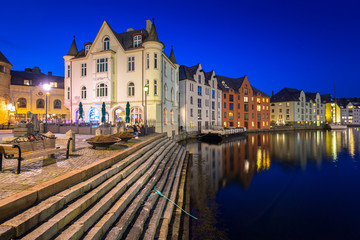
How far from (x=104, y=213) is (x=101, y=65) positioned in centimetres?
2812

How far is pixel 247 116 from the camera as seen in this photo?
6359cm

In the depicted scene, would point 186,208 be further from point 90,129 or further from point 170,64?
point 170,64

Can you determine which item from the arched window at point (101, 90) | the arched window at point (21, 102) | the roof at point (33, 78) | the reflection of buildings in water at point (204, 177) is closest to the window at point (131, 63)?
the arched window at point (101, 90)

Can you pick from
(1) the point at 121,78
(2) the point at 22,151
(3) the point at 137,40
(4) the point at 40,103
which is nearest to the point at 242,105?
(3) the point at 137,40

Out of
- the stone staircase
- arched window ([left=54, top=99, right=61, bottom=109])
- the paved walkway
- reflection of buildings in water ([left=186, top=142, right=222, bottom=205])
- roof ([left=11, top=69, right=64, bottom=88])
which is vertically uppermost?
roof ([left=11, top=69, right=64, bottom=88])

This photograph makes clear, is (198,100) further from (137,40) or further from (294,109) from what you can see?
(294,109)

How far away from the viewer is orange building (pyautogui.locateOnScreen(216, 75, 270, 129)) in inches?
2318

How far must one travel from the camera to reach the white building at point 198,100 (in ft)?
138

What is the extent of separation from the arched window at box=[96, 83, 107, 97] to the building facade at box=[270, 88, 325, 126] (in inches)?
2954

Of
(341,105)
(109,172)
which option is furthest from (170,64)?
(341,105)

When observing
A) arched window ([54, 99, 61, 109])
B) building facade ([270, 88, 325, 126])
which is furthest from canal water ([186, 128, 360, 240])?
building facade ([270, 88, 325, 126])

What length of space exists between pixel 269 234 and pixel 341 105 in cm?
16364

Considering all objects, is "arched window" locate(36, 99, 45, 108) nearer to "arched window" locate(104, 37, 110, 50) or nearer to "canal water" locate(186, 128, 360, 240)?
"arched window" locate(104, 37, 110, 50)

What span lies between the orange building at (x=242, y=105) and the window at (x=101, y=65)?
36.9 metres
